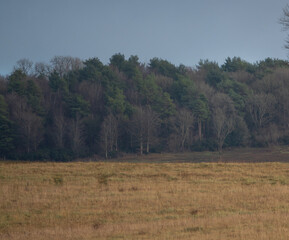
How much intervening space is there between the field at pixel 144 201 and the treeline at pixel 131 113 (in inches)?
1371

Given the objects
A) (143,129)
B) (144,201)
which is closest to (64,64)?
(143,129)

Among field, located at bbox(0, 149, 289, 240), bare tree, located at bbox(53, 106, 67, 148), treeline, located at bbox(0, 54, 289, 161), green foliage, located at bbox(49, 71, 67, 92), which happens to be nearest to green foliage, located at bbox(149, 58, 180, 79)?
treeline, located at bbox(0, 54, 289, 161)

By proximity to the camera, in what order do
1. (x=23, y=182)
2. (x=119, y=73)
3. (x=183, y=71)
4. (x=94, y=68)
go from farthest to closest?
(x=183, y=71)
(x=119, y=73)
(x=94, y=68)
(x=23, y=182)

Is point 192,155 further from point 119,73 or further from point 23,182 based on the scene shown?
point 23,182

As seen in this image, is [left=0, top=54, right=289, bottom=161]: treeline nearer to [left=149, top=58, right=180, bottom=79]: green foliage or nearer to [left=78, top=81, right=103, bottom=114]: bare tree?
[left=78, top=81, right=103, bottom=114]: bare tree

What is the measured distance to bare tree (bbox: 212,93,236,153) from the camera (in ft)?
200

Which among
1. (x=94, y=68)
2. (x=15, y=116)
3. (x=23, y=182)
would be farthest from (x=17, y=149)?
(x=23, y=182)

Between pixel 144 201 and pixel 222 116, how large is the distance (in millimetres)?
49289

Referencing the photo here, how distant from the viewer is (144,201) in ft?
47.1

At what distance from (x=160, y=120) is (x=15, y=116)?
894 inches

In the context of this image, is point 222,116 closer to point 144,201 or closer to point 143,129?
point 143,129

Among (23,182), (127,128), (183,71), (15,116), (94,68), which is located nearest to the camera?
(23,182)

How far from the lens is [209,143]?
61.8 meters

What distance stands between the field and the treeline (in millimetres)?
34822
